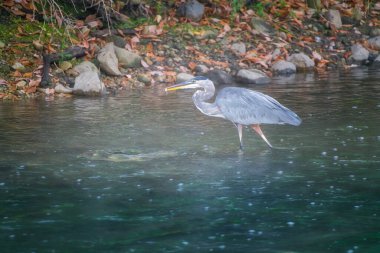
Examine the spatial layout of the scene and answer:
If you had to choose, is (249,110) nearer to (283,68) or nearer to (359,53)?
(283,68)

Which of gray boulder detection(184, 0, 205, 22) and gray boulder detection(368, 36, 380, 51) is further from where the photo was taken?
gray boulder detection(368, 36, 380, 51)

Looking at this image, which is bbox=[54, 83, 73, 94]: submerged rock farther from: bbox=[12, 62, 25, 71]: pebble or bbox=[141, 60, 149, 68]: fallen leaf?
bbox=[141, 60, 149, 68]: fallen leaf

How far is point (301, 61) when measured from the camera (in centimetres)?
2102

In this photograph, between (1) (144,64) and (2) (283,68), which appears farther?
(2) (283,68)

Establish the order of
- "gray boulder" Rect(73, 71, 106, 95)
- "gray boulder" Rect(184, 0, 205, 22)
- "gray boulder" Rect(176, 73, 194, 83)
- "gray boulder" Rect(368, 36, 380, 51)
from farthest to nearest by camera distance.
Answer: "gray boulder" Rect(368, 36, 380, 51), "gray boulder" Rect(184, 0, 205, 22), "gray boulder" Rect(176, 73, 194, 83), "gray boulder" Rect(73, 71, 106, 95)

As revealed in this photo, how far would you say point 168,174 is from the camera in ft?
32.8

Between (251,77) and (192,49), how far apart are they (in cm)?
218

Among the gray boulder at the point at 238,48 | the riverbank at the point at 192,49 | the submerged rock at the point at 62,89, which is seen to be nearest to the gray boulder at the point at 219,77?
the riverbank at the point at 192,49

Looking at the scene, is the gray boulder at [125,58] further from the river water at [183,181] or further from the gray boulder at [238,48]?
the river water at [183,181]

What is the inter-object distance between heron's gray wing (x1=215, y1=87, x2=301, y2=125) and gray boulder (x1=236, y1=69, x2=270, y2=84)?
6671 mm

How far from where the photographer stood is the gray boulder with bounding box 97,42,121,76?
59.9 feet

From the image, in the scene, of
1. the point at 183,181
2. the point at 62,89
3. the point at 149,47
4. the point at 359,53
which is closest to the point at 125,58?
the point at 149,47

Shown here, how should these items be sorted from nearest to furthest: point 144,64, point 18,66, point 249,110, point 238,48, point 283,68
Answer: point 249,110 → point 18,66 → point 144,64 → point 283,68 → point 238,48

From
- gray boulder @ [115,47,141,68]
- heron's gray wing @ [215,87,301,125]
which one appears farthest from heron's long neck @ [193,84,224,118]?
gray boulder @ [115,47,141,68]
